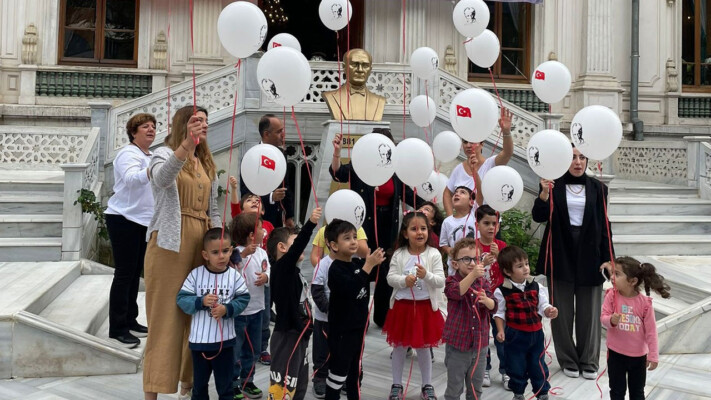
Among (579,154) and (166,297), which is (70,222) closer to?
(166,297)

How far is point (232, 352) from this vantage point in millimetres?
4273

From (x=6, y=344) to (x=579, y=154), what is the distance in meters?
4.99

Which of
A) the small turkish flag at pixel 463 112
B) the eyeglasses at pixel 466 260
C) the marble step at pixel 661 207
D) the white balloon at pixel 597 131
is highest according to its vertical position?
the small turkish flag at pixel 463 112

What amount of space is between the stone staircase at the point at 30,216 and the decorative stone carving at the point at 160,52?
4.69 meters

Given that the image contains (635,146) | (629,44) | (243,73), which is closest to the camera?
(243,73)

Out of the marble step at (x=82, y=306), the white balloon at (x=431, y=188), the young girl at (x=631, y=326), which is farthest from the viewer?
the white balloon at (x=431, y=188)

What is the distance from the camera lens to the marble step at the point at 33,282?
18.2ft

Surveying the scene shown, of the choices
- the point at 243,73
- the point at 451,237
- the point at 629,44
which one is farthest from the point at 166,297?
the point at 629,44

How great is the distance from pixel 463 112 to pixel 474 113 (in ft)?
0.30

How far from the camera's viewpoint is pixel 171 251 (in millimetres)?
4160

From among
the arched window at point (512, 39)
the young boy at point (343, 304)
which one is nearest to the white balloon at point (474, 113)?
the young boy at point (343, 304)

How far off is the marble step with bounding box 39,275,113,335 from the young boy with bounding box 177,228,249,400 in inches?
76.2

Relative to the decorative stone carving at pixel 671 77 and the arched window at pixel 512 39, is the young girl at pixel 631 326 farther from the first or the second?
the decorative stone carving at pixel 671 77

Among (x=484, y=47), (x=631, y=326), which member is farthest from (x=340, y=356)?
(x=484, y=47)
